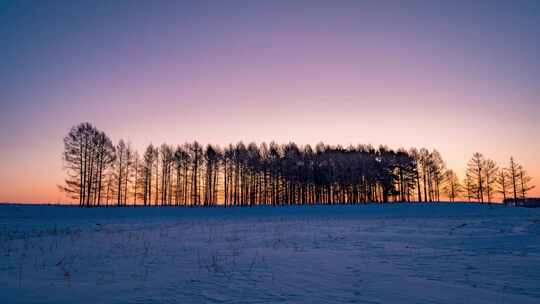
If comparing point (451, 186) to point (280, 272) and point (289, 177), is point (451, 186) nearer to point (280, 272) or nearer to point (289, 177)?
point (289, 177)

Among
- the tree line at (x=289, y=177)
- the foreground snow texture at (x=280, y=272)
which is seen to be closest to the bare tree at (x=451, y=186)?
the tree line at (x=289, y=177)

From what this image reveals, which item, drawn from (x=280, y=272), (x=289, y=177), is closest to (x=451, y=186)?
(x=289, y=177)

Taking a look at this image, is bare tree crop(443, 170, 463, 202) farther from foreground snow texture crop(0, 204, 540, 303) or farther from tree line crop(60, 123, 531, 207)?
foreground snow texture crop(0, 204, 540, 303)

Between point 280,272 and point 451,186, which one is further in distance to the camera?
point 451,186

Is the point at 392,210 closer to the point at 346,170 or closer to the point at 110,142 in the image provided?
the point at 346,170

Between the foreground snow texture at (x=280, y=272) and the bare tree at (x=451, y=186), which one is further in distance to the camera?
the bare tree at (x=451, y=186)

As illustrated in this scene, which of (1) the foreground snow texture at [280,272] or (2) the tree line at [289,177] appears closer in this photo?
(1) the foreground snow texture at [280,272]

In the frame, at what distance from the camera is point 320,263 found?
8.42 m

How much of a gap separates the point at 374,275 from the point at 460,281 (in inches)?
63.3

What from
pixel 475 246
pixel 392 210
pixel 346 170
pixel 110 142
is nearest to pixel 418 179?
pixel 346 170

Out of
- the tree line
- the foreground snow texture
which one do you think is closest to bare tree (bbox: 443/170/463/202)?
the tree line

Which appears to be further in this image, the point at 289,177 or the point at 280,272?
the point at 289,177

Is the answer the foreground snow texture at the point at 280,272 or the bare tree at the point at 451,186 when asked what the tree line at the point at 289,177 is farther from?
the foreground snow texture at the point at 280,272

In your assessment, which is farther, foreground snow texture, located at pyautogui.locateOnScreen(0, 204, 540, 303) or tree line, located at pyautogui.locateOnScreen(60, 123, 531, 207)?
A: tree line, located at pyautogui.locateOnScreen(60, 123, 531, 207)
